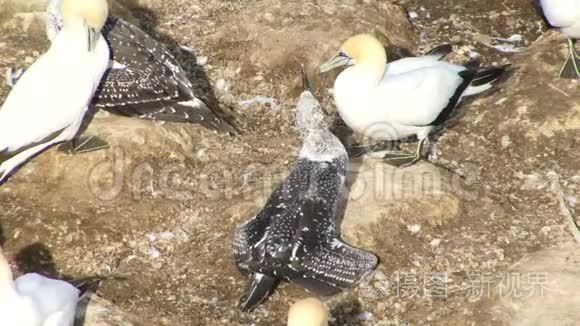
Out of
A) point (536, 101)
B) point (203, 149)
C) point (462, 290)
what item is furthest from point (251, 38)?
point (462, 290)

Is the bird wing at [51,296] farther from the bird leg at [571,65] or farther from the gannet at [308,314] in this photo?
the bird leg at [571,65]

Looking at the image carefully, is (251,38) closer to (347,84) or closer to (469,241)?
(347,84)

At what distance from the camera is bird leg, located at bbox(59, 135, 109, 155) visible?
21.7 ft

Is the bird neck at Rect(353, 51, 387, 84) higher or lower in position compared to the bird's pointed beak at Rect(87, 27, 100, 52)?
lower

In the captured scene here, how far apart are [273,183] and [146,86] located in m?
1.30

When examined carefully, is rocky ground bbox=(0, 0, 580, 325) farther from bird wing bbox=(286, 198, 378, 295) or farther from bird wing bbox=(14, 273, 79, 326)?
bird wing bbox=(14, 273, 79, 326)

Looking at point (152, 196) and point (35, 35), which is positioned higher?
point (35, 35)

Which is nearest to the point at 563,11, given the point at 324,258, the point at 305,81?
the point at 305,81

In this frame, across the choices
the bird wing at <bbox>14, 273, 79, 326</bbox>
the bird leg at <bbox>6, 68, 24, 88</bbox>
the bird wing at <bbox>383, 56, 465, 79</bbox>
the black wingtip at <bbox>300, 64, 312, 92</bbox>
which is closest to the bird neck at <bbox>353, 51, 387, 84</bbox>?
the bird wing at <bbox>383, 56, 465, 79</bbox>

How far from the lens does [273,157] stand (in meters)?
7.12

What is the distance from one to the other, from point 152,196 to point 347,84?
1732mm

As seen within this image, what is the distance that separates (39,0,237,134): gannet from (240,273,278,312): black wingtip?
67.4 inches

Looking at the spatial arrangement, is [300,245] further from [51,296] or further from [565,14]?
[565,14]

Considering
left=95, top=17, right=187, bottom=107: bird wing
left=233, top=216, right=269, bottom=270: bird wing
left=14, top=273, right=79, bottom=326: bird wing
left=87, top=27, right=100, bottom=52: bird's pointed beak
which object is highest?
left=87, top=27, right=100, bottom=52: bird's pointed beak
